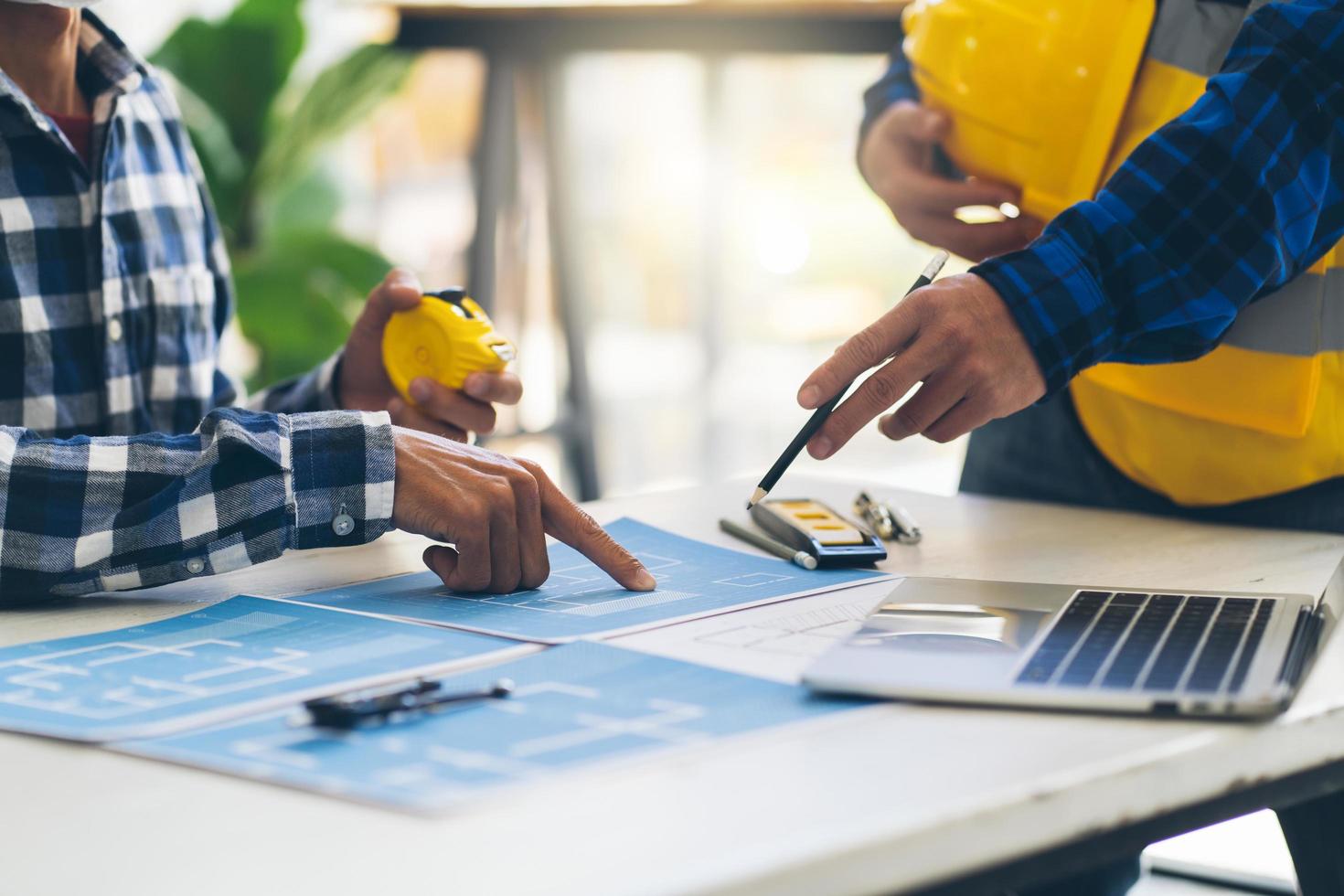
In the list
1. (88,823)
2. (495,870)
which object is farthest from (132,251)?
(495,870)

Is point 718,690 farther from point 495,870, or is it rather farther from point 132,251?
point 132,251

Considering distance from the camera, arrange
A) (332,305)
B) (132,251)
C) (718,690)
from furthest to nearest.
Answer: (332,305) → (132,251) → (718,690)

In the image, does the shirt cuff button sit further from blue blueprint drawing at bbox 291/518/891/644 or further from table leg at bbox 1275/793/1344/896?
table leg at bbox 1275/793/1344/896

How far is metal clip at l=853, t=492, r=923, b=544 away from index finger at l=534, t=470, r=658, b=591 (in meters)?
0.24

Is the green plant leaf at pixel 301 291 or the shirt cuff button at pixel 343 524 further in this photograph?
the green plant leaf at pixel 301 291

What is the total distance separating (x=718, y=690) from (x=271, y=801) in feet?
0.74

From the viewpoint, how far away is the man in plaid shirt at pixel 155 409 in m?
0.91

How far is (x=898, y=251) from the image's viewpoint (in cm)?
328

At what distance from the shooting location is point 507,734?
619 millimetres

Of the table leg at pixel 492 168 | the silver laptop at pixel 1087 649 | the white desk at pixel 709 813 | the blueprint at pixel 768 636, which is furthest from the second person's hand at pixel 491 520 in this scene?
the table leg at pixel 492 168

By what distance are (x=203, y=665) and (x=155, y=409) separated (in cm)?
66

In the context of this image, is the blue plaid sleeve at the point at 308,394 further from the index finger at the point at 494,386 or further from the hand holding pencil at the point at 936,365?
the hand holding pencil at the point at 936,365

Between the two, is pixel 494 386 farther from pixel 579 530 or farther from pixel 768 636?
pixel 768 636

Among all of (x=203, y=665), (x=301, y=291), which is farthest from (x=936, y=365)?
(x=301, y=291)
